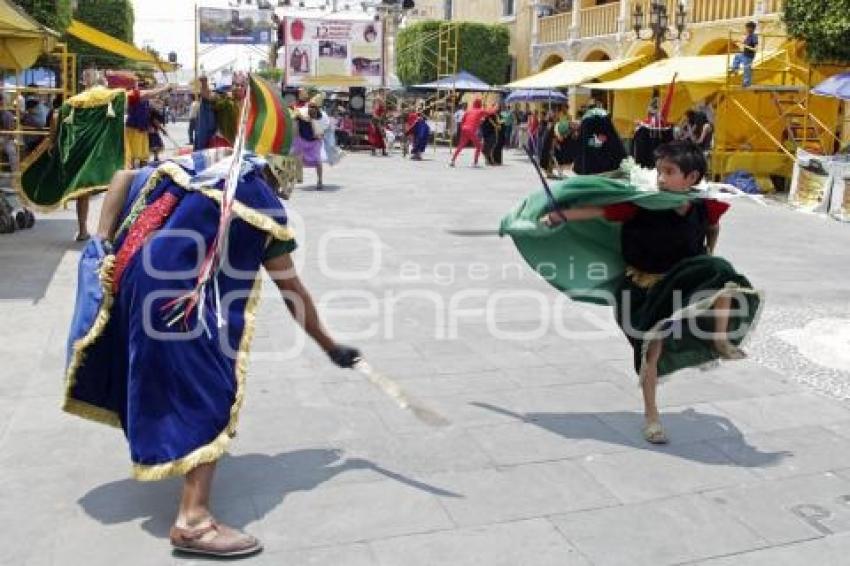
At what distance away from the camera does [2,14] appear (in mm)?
8266

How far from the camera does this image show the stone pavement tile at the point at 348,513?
3.31 metres

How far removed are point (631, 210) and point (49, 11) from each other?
11.0 metres

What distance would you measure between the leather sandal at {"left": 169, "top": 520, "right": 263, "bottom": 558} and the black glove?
70cm

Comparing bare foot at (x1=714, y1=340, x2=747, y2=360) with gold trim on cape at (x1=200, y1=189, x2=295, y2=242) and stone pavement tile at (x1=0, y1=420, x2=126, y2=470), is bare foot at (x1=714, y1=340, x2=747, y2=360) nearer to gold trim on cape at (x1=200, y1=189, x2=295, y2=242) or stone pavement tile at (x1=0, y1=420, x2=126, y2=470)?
gold trim on cape at (x1=200, y1=189, x2=295, y2=242)

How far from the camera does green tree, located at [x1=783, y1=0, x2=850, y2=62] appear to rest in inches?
529

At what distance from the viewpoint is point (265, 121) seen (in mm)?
3404

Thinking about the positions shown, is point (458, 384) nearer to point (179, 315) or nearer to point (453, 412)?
point (453, 412)

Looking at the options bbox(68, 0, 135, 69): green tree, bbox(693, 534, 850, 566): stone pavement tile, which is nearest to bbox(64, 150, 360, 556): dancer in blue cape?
bbox(693, 534, 850, 566): stone pavement tile

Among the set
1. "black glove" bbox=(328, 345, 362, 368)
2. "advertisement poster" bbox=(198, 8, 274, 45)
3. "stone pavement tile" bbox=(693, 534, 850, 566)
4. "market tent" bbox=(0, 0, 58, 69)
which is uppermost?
"advertisement poster" bbox=(198, 8, 274, 45)

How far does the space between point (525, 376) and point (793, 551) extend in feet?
7.08

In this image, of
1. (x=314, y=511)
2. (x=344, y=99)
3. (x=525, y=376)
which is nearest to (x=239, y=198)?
(x=314, y=511)

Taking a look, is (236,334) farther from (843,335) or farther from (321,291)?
(843,335)

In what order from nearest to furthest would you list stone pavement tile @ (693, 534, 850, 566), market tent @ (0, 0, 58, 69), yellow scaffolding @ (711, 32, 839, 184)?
1. stone pavement tile @ (693, 534, 850, 566)
2. market tent @ (0, 0, 58, 69)
3. yellow scaffolding @ (711, 32, 839, 184)

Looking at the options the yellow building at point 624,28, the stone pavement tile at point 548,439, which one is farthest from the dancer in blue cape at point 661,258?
the yellow building at point 624,28
